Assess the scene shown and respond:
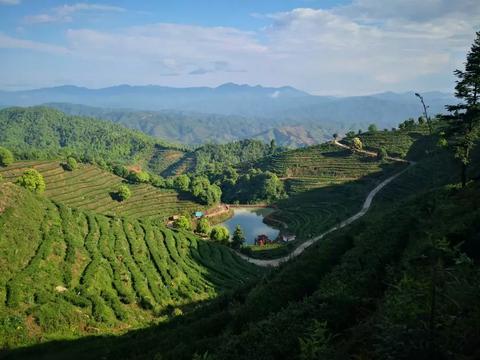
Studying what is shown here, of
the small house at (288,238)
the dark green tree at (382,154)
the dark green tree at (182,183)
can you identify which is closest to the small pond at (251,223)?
the small house at (288,238)

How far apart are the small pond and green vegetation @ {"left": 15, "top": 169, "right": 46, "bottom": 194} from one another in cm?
4401

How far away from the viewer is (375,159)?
118250mm

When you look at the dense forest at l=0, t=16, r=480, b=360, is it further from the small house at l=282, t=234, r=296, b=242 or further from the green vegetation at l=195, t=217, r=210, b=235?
the small house at l=282, t=234, r=296, b=242

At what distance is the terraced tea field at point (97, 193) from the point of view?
9169 centimetres

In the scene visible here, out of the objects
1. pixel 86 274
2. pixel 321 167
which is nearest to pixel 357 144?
pixel 321 167

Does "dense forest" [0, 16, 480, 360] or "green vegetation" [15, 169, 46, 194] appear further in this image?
"green vegetation" [15, 169, 46, 194]

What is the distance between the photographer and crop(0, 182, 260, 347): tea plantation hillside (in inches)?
1146

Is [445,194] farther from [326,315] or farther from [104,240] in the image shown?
[104,240]

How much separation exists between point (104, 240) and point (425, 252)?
37841mm

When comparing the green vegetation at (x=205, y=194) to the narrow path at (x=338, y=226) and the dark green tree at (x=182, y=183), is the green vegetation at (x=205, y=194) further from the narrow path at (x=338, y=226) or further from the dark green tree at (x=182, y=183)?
the narrow path at (x=338, y=226)

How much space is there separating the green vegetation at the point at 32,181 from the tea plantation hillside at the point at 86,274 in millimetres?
35708

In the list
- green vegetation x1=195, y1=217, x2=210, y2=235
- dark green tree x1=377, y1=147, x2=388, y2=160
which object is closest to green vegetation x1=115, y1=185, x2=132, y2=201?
green vegetation x1=195, y1=217, x2=210, y2=235

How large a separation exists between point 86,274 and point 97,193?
64838 mm

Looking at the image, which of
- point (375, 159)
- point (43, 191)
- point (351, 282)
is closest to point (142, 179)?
point (43, 191)
